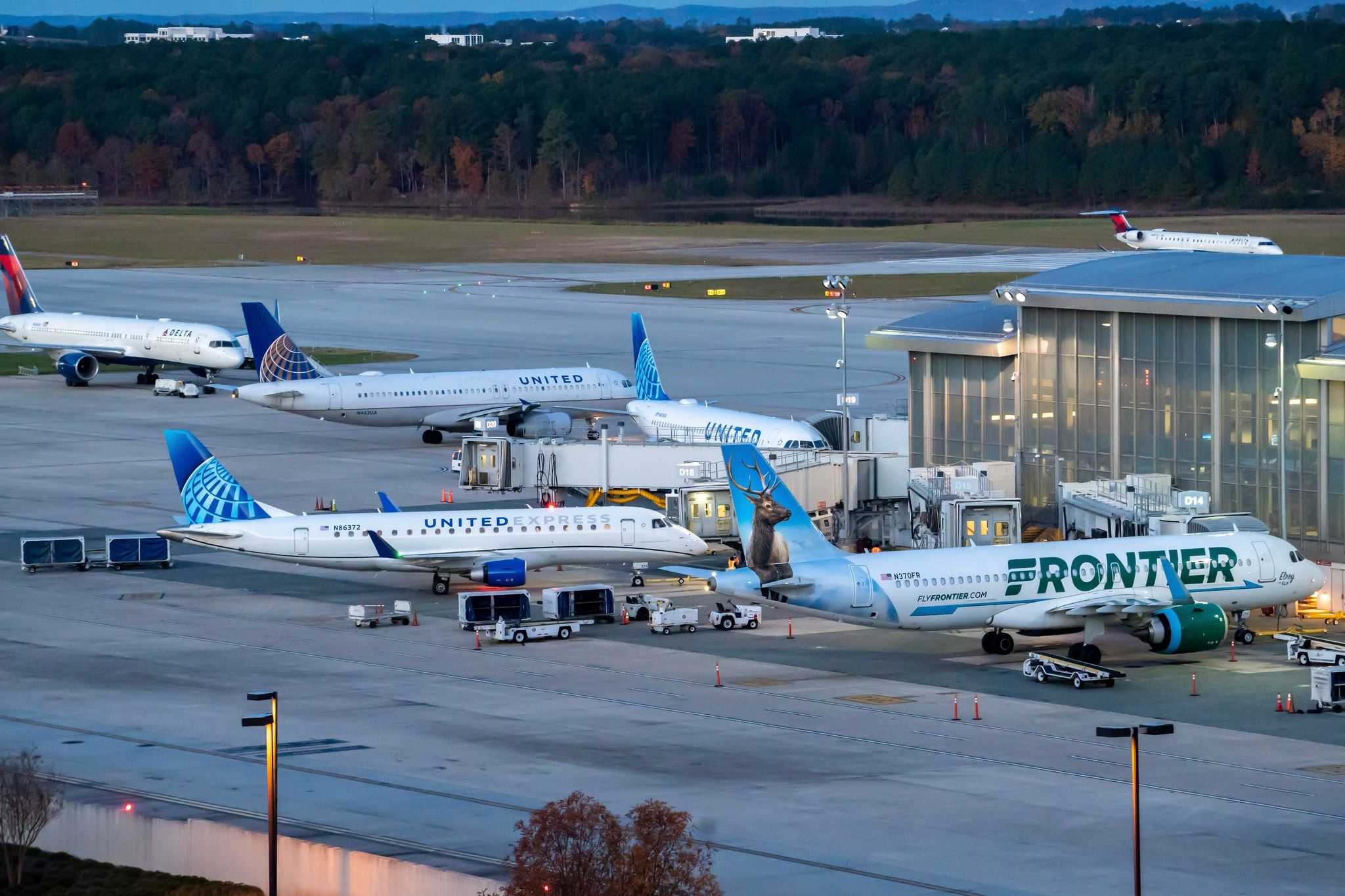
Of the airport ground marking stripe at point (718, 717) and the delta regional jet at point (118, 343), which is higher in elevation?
the delta regional jet at point (118, 343)

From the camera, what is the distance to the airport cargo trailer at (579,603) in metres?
58.1

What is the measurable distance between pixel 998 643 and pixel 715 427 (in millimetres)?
29031

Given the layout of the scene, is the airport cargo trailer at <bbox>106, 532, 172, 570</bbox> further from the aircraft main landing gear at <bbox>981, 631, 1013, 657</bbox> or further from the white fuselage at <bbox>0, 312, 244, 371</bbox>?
the white fuselage at <bbox>0, 312, 244, 371</bbox>

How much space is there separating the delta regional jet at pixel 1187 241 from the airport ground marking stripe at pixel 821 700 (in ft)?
407

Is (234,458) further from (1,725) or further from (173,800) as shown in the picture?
(173,800)

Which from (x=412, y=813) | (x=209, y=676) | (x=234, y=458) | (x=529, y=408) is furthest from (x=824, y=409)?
(x=412, y=813)

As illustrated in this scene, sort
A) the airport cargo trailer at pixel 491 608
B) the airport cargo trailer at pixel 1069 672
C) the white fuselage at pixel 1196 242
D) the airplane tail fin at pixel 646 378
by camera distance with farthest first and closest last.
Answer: the white fuselage at pixel 1196 242
the airplane tail fin at pixel 646 378
the airport cargo trailer at pixel 491 608
the airport cargo trailer at pixel 1069 672

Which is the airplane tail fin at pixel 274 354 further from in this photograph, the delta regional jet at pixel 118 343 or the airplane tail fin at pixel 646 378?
the delta regional jet at pixel 118 343

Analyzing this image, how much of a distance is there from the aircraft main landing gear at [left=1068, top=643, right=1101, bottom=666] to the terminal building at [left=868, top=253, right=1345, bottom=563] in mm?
11382

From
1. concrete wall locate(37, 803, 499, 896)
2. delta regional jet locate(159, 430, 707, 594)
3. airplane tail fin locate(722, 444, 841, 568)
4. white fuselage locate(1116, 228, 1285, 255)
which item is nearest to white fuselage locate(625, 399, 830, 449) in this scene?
delta regional jet locate(159, 430, 707, 594)

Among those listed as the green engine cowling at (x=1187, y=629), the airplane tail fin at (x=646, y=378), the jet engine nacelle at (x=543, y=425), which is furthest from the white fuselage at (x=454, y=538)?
the jet engine nacelle at (x=543, y=425)

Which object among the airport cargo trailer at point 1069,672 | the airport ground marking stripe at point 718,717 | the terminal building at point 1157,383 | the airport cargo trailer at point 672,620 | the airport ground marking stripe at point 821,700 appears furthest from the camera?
the terminal building at point 1157,383

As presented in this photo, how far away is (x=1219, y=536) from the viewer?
184ft

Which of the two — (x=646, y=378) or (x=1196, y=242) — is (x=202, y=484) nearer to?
(x=646, y=378)
